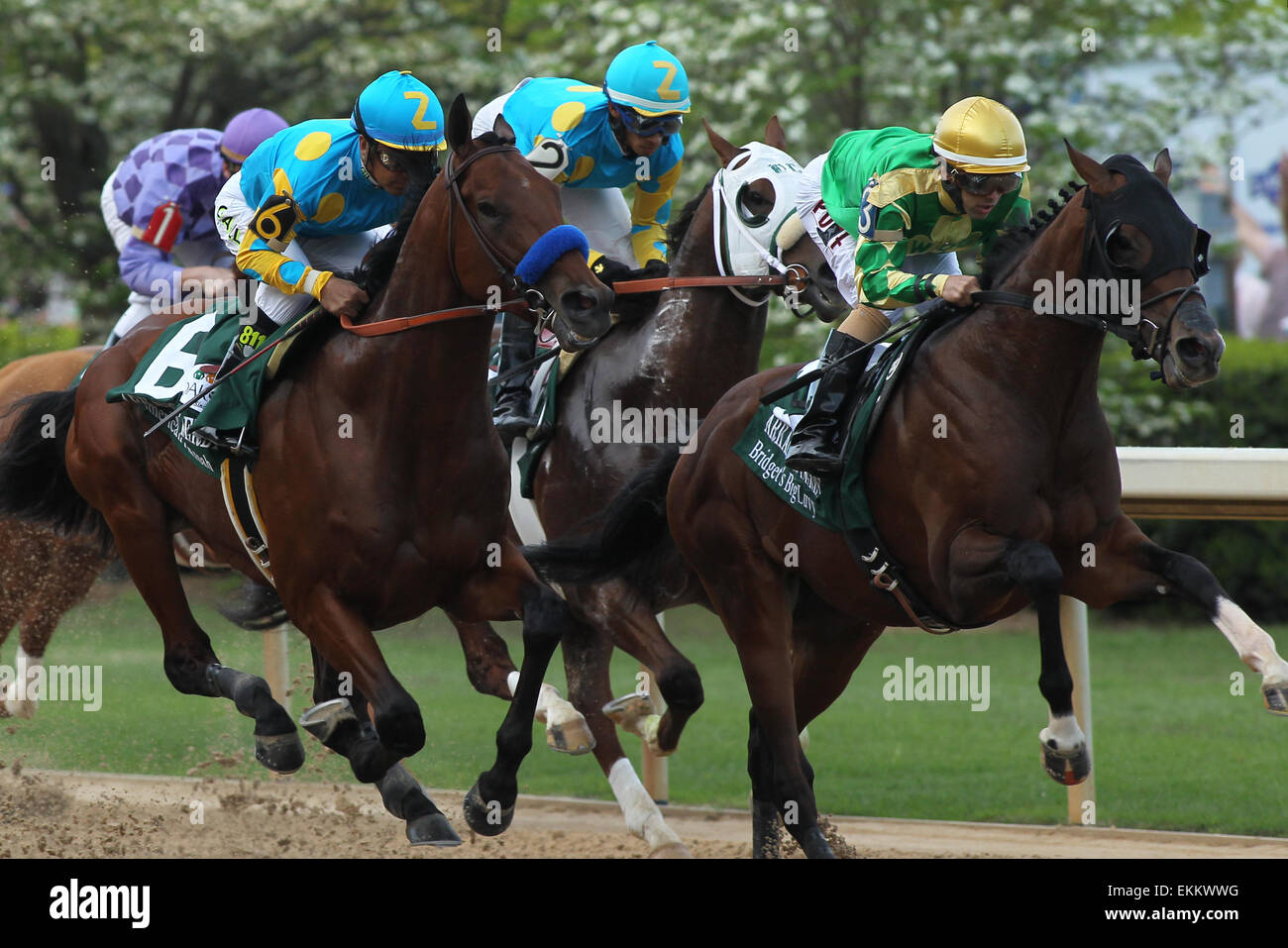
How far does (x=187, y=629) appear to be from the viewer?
5676 mm

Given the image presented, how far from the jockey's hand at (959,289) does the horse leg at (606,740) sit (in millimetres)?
1894

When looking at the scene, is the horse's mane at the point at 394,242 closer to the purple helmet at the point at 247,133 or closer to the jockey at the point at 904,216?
the jockey at the point at 904,216

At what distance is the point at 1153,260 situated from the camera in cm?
413

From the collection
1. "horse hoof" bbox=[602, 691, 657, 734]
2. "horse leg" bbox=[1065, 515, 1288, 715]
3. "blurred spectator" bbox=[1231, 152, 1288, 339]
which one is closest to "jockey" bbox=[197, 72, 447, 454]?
"horse hoof" bbox=[602, 691, 657, 734]

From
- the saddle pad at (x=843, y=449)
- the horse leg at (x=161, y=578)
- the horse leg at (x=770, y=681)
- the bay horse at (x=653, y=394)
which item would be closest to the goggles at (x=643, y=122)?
the bay horse at (x=653, y=394)

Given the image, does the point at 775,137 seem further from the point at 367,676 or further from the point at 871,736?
the point at 871,736

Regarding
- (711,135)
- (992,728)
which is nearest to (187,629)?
(711,135)

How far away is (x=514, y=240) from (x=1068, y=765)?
195 centimetres

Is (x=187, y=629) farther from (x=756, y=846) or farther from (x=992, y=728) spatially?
(x=992, y=728)

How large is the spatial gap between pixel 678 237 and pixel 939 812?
2.52 m

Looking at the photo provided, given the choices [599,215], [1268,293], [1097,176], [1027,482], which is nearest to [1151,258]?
[1097,176]

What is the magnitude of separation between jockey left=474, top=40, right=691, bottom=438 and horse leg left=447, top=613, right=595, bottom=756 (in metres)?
0.81

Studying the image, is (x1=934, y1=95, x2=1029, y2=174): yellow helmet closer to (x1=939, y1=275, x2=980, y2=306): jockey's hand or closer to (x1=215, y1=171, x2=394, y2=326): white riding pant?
(x1=939, y1=275, x2=980, y2=306): jockey's hand
